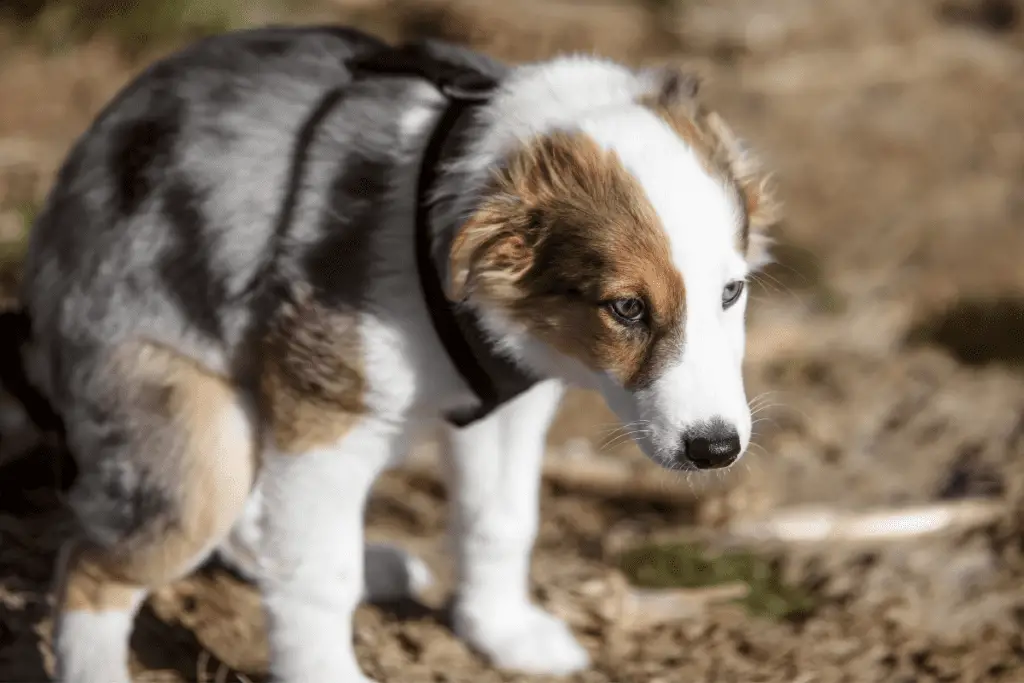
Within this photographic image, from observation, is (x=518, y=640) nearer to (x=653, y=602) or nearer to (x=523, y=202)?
(x=653, y=602)

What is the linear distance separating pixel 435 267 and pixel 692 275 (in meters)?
0.63

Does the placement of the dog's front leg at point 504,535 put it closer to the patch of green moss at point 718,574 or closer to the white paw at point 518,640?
the white paw at point 518,640

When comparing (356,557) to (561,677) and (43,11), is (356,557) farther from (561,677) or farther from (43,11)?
(43,11)

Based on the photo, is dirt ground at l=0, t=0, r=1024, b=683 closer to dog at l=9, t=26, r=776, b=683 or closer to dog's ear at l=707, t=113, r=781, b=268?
dog at l=9, t=26, r=776, b=683

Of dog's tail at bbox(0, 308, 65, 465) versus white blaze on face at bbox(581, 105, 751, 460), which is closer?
white blaze on face at bbox(581, 105, 751, 460)

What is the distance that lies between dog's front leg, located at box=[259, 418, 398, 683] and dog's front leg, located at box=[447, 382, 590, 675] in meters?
A: 0.41

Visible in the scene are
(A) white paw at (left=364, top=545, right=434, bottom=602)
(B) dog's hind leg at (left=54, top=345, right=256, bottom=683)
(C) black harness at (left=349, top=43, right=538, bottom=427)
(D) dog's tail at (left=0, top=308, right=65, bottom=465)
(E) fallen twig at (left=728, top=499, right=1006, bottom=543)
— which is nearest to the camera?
(C) black harness at (left=349, top=43, right=538, bottom=427)

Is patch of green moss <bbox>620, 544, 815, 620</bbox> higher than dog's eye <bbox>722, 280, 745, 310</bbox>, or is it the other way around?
dog's eye <bbox>722, 280, 745, 310</bbox>

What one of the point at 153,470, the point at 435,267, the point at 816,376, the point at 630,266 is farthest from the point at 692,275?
the point at 816,376

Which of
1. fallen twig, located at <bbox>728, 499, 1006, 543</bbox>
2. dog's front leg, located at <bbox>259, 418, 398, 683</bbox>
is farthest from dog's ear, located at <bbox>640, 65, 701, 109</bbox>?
fallen twig, located at <bbox>728, 499, 1006, 543</bbox>

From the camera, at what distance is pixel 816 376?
654 cm

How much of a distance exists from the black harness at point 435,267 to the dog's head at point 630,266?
2.6 inches

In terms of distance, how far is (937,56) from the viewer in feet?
32.8

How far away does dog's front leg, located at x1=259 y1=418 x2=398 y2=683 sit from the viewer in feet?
11.1
